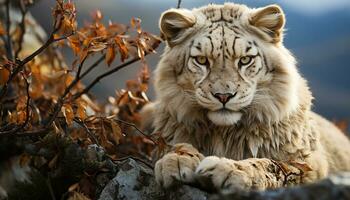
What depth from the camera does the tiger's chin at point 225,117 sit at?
17.0 ft

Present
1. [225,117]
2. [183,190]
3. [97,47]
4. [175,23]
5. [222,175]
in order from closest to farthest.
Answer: [222,175] < [183,190] < [225,117] < [97,47] < [175,23]

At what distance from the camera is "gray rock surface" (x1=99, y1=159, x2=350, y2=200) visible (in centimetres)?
304

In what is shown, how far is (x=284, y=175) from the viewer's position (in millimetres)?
4836

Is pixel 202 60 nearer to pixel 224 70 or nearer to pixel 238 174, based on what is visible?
pixel 224 70

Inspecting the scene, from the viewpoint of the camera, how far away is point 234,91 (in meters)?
5.06

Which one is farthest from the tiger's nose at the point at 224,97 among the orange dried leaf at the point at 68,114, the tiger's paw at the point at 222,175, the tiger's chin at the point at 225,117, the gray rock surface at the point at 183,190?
the orange dried leaf at the point at 68,114

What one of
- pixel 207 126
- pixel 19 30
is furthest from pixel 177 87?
pixel 19 30

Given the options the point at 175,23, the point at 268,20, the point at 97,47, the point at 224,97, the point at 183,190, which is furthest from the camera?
the point at 175,23

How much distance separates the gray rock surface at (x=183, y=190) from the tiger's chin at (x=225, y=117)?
26.8 inches

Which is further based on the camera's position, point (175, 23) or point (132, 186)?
point (175, 23)

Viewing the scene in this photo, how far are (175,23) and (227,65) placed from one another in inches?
29.1

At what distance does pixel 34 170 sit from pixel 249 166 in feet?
8.05

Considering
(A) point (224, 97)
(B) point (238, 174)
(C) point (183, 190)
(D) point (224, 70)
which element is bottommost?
(C) point (183, 190)

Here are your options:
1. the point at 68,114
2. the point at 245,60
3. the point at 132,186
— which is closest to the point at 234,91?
the point at 245,60
